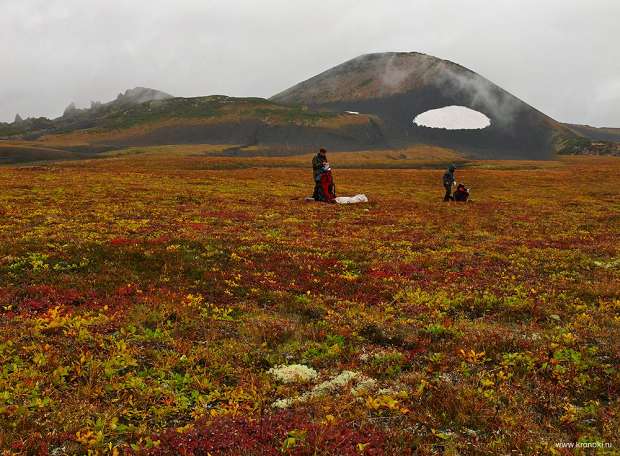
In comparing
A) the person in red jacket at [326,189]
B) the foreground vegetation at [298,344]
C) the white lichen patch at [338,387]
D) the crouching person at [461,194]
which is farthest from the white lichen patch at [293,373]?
the crouching person at [461,194]

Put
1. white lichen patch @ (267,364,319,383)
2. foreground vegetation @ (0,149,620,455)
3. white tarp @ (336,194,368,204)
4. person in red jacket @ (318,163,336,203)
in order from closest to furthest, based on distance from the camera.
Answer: foreground vegetation @ (0,149,620,455), white lichen patch @ (267,364,319,383), person in red jacket @ (318,163,336,203), white tarp @ (336,194,368,204)

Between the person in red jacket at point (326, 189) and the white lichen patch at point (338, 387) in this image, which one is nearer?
the white lichen patch at point (338, 387)

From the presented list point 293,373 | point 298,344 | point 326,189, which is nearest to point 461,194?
point 326,189

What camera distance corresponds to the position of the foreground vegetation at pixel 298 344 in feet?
25.7

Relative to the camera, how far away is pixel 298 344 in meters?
11.7

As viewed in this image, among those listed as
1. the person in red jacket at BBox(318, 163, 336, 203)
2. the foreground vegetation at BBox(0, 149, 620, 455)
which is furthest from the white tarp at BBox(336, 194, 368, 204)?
the foreground vegetation at BBox(0, 149, 620, 455)

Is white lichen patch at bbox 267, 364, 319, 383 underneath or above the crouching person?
underneath

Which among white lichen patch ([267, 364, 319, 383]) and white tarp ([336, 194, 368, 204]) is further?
white tarp ([336, 194, 368, 204])

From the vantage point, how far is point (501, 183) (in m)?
84.8

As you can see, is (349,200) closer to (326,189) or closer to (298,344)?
(326,189)

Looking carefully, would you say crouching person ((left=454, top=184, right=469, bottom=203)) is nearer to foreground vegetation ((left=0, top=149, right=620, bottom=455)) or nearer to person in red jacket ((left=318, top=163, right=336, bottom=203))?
person in red jacket ((left=318, top=163, right=336, bottom=203))

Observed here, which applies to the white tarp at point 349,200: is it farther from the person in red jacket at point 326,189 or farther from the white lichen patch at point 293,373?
the white lichen patch at point 293,373

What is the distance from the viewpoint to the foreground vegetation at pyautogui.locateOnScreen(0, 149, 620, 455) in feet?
25.7

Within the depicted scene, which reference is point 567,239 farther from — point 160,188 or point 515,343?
point 160,188
